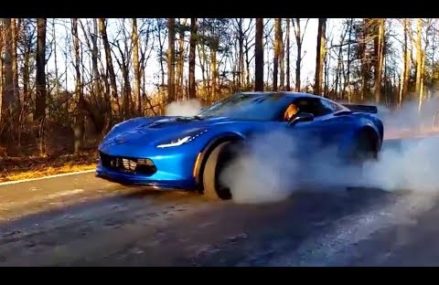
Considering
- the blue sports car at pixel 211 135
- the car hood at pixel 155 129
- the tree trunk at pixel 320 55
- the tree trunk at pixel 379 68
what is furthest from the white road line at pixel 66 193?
the tree trunk at pixel 379 68

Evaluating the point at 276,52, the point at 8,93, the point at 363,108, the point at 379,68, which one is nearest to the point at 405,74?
the point at 379,68

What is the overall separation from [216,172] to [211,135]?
286mm

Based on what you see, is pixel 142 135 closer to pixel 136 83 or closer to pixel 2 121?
pixel 136 83

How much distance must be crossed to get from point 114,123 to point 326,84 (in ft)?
6.26

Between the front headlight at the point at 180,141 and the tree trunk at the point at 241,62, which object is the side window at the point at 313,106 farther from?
the front headlight at the point at 180,141

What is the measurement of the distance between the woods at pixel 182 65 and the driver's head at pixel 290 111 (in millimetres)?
162

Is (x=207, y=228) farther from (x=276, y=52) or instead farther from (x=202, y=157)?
(x=276, y=52)

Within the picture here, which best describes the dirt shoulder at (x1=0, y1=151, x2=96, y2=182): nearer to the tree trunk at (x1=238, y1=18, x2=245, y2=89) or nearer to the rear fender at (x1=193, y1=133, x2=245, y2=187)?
the rear fender at (x1=193, y1=133, x2=245, y2=187)

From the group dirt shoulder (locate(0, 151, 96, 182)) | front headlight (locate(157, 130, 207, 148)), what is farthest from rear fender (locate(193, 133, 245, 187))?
dirt shoulder (locate(0, 151, 96, 182))

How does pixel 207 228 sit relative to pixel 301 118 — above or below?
below

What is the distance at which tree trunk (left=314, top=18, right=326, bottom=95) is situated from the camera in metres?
3.08

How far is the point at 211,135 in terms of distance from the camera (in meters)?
3.50

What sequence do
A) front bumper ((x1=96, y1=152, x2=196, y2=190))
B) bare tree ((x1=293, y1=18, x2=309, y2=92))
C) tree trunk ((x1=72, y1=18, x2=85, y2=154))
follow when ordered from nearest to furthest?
bare tree ((x1=293, y1=18, x2=309, y2=92))
front bumper ((x1=96, y1=152, x2=196, y2=190))
tree trunk ((x1=72, y1=18, x2=85, y2=154))
